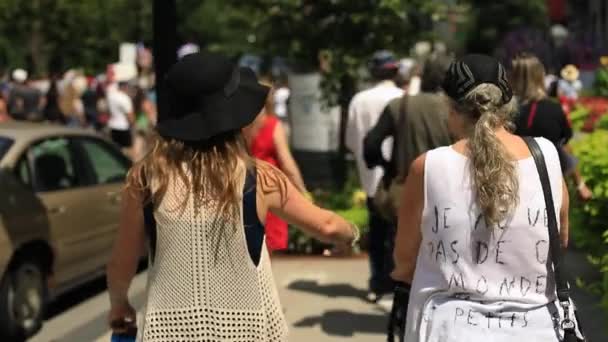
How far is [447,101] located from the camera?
3.04 metres

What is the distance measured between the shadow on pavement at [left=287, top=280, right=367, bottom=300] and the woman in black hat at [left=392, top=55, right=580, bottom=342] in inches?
172

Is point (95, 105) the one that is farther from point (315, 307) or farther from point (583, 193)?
point (583, 193)

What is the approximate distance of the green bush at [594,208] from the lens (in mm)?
5629

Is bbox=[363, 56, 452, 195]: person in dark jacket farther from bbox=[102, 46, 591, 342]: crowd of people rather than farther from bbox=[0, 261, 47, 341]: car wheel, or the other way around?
bbox=[0, 261, 47, 341]: car wheel

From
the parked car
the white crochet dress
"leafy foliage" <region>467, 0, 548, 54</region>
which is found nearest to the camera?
the white crochet dress

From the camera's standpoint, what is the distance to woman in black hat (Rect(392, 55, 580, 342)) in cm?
281

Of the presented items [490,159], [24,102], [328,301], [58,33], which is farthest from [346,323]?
[58,33]

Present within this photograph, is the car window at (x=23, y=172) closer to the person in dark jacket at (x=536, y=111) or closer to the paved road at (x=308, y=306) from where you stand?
the paved road at (x=308, y=306)

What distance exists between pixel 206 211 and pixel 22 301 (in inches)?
166

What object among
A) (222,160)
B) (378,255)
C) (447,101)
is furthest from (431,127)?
(222,160)

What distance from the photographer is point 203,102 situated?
274 cm

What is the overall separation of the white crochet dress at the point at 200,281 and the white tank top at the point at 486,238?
0.58 metres

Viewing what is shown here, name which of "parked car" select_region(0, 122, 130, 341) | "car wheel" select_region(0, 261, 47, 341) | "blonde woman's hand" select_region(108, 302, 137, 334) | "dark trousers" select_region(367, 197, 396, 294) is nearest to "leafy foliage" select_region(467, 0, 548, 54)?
"parked car" select_region(0, 122, 130, 341)

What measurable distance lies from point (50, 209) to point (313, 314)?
6.43 feet
